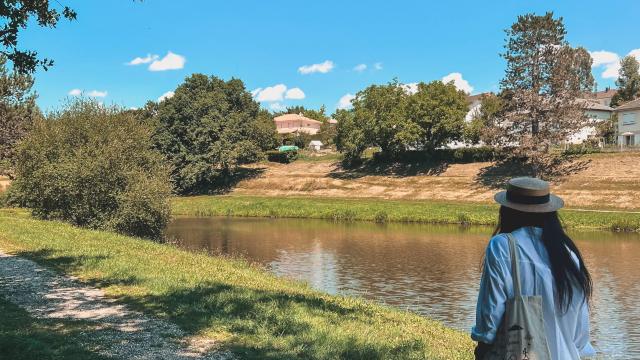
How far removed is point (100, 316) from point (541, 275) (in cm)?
810

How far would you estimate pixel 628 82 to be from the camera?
10081 cm

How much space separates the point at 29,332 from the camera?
8.01 meters

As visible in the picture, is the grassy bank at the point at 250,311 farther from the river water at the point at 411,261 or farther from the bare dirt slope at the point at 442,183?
the bare dirt slope at the point at 442,183

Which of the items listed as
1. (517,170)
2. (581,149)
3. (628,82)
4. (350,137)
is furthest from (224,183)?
(628,82)

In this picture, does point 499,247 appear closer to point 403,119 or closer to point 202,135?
point 403,119

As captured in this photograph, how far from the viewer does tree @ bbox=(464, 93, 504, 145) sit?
180ft

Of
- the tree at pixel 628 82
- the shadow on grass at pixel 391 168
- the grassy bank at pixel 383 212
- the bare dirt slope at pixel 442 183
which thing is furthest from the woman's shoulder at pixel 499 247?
the tree at pixel 628 82

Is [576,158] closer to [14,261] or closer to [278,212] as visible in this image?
[278,212]

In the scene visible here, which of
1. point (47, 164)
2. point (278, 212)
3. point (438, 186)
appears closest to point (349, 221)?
point (278, 212)

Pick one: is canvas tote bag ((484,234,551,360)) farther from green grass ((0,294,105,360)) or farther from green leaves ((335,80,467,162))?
green leaves ((335,80,467,162))

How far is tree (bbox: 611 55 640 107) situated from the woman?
347 feet

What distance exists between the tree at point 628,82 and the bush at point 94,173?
301 feet

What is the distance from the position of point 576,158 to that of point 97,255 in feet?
173

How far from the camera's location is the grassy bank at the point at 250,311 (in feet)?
26.9
